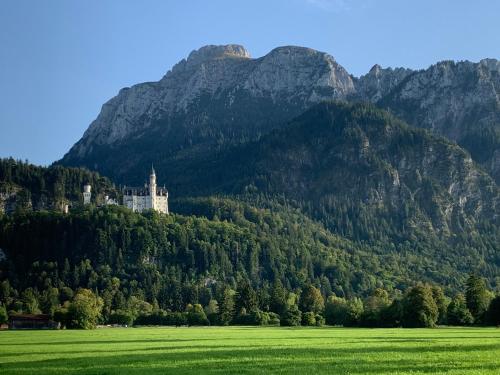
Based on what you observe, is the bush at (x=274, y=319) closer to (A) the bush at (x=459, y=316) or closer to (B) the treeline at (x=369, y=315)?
(B) the treeline at (x=369, y=315)

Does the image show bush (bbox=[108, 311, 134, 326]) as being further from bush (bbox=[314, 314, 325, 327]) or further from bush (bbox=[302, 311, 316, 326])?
bush (bbox=[314, 314, 325, 327])

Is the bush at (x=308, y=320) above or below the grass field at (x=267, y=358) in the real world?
below

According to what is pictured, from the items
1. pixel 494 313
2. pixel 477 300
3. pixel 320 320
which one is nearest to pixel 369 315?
pixel 320 320

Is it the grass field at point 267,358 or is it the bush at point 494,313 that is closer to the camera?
the grass field at point 267,358

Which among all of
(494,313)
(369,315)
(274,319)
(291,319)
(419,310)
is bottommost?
(274,319)

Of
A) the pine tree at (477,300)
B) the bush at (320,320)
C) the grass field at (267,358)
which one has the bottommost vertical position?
the bush at (320,320)

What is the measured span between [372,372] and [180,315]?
143m

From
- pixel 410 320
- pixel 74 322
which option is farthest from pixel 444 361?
pixel 74 322

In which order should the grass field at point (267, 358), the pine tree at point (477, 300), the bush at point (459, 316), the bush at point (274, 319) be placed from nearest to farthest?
1. the grass field at point (267, 358)
2. the bush at point (459, 316)
3. the pine tree at point (477, 300)
4. the bush at point (274, 319)

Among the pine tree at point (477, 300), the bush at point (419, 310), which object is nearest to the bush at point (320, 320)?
the bush at point (419, 310)

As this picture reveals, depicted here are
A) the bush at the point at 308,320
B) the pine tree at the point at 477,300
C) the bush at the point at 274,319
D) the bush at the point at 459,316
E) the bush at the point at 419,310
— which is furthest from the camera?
the bush at the point at 274,319

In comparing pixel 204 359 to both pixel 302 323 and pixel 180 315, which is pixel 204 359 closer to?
pixel 302 323

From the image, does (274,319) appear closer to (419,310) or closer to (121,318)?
(121,318)

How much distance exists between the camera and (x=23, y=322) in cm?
17862
